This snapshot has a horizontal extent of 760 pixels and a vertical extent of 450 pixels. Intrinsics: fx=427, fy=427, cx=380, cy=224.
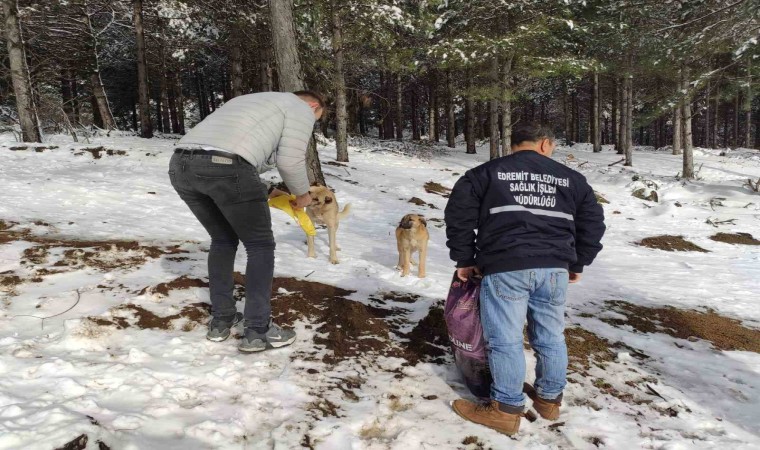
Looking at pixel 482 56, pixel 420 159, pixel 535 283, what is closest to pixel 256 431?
pixel 535 283

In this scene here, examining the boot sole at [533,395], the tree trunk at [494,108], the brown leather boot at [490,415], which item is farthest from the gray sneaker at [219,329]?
the tree trunk at [494,108]

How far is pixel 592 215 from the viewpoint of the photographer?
2.69 m

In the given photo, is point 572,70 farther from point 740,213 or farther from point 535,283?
point 535,283

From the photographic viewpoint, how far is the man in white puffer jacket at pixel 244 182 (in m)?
2.88

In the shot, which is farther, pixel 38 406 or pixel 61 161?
pixel 61 161

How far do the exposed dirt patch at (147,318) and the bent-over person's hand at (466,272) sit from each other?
218 centimetres

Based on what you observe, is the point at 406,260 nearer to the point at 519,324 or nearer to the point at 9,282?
the point at 519,324

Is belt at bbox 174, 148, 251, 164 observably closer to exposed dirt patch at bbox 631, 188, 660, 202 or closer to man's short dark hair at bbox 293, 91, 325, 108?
man's short dark hair at bbox 293, 91, 325, 108

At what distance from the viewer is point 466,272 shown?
8.98 feet

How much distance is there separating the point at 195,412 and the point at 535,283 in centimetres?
208

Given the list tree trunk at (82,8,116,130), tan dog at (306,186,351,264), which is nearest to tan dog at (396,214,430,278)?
tan dog at (306,186,351,264)

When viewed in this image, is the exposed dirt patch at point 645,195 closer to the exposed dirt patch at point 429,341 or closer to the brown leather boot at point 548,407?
the exposed dirt patch at point 429,341

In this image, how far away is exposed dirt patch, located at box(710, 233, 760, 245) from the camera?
30.9 ft

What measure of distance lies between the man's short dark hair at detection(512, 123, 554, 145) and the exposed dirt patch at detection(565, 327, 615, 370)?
1.80 meters
